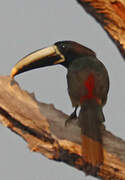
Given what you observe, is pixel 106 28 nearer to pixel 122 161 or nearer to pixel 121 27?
pixel 121 27

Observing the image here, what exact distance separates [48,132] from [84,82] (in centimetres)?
89

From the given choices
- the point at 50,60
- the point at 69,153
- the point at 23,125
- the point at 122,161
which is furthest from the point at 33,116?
the point at 50,60

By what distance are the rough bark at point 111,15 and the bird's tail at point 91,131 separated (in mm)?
657

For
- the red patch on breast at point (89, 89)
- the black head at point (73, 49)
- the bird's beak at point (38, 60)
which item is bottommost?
the red patch on breast at point (89, 89)

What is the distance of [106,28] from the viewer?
5145 mm

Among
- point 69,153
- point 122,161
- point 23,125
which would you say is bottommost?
point 122,161

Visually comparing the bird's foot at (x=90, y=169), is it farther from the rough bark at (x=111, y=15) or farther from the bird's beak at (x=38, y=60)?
the bird's beak at (x=38, y=60)

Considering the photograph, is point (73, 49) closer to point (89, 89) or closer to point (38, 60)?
point (38, 60)

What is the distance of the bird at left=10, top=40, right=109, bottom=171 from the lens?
4.74m

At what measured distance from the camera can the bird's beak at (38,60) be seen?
581 cm

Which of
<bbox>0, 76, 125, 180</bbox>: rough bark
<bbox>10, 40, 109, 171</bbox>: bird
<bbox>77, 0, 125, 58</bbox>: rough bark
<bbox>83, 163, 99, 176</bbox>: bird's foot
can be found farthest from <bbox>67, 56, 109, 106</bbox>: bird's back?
<bbox>83, 163, 99, 176</bbox>: bird's foot

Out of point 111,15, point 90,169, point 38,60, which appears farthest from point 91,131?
point 38,60

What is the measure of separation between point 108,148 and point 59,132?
452 mm

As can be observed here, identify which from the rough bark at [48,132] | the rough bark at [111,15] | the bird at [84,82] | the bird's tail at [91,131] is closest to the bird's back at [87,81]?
the bird at [84,82]
